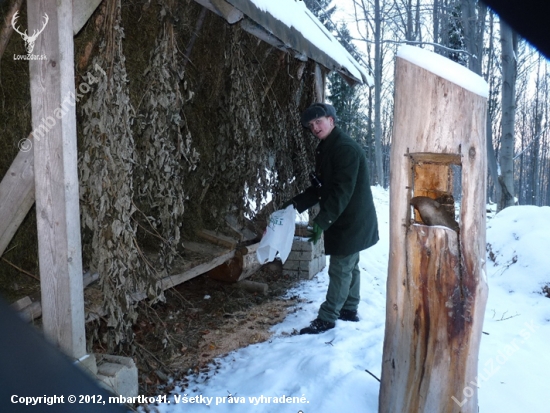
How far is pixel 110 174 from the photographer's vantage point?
2750mm

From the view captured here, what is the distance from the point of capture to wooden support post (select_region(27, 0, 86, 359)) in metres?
2.29

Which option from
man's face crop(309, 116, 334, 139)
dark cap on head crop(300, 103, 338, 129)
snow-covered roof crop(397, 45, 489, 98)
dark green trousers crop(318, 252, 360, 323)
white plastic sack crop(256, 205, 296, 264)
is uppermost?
dark cap on head crop(300, 103, 338, 129)

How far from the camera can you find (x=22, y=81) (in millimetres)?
3102

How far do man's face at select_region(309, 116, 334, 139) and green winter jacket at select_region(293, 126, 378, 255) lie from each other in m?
0.05

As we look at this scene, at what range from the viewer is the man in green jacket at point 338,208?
383 centimetres

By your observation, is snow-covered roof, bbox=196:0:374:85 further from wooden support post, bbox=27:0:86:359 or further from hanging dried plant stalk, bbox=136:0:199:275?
wooden support post, bbox=27:0:86:359

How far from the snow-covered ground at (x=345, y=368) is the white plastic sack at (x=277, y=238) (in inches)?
29.0

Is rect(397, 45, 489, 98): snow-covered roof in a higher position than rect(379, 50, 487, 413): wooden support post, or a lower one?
higher

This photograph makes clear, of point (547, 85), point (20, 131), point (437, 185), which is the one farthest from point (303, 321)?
point (547, 85)

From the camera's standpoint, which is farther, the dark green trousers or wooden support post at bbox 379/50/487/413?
the dark green trousers

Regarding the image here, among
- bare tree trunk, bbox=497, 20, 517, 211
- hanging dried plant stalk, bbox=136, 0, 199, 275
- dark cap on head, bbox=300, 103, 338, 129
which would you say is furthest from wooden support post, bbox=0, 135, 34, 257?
bare tree trunk, bbox=497, 20, 517, 211

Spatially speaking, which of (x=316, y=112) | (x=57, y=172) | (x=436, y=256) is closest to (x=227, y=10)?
(x=316, y=112)

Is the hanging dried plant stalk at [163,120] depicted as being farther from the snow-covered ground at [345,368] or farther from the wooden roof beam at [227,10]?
the snow-covered ground at [345,368]

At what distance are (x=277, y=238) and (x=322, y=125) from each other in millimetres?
1158
